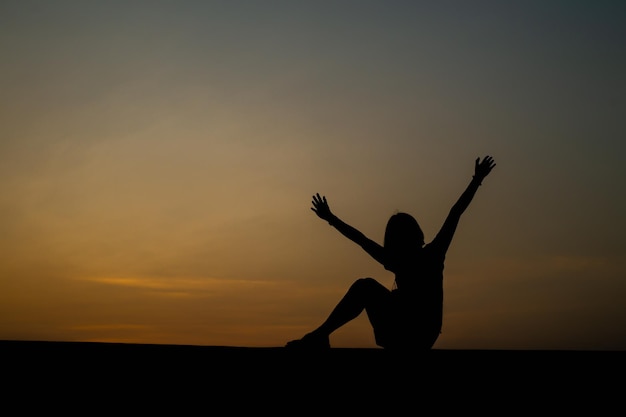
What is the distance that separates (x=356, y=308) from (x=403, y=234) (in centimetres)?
68

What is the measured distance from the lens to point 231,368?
4.33 metres

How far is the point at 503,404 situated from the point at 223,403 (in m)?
1.77

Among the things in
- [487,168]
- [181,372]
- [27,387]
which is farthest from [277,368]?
[487,168]

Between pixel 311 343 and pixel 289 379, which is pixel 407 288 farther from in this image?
pixel 289 379

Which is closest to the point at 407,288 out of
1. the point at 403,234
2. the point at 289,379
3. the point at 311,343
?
the point at 403,234

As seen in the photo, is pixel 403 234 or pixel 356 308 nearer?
pixel 356 308

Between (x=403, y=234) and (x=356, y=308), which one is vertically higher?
(x=403, y=234)

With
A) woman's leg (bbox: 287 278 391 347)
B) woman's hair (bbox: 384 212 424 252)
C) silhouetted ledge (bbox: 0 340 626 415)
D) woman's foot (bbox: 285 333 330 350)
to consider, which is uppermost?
woman's hair (bbox: 384 212 424 252)

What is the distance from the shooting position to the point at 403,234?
523cm

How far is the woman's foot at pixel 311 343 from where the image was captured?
468 cm

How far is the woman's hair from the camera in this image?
5.22 meters

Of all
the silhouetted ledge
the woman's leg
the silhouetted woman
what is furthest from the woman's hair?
the silhouetted ledge

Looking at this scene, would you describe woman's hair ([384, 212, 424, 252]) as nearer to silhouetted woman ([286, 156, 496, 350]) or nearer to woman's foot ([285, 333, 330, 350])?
silhouetted woman ([286, 156, 496, 350])

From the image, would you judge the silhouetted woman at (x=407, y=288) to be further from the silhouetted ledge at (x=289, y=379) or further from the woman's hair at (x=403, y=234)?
the silhouetted ledge at (x=289, y=379)
